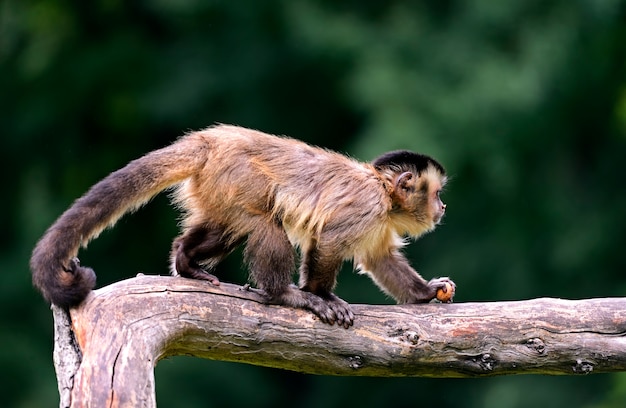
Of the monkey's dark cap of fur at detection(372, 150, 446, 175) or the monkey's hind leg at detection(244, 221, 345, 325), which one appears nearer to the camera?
Answer: the monkey's hind leg at detection(244, 221, 345, 325)

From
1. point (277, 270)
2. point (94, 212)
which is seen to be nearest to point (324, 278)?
point (277, 270)

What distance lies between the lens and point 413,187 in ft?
24.7

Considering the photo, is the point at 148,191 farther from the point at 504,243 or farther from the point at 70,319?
the point at 504,243

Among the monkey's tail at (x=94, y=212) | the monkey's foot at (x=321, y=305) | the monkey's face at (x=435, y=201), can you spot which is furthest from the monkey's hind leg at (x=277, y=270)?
the monkey's face at (x=435, y=201)

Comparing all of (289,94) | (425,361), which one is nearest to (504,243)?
(289,94)

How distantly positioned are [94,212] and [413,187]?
235 cm

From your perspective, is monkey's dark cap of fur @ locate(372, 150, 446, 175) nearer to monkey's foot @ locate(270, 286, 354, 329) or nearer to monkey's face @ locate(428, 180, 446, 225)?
monkey's face @ locate(428, 180, 446, 225)

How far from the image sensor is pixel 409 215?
762 centimetres

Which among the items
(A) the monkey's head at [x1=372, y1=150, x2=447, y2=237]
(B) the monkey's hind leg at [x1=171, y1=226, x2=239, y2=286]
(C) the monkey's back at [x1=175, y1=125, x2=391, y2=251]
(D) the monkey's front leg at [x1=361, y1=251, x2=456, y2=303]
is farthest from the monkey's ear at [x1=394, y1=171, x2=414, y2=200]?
(B) the monkey's hind leg at [x1=171, y1=226, x2=239, y2=286]

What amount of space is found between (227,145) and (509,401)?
8.72 meters

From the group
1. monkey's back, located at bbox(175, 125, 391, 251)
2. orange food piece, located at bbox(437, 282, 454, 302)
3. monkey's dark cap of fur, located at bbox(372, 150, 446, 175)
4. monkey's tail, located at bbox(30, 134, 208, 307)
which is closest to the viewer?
monkey's tail, located at bbox(30, 134, 208, 307)

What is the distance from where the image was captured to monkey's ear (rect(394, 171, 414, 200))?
744 centimetres

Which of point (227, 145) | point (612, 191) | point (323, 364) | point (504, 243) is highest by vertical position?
point (612, 191)

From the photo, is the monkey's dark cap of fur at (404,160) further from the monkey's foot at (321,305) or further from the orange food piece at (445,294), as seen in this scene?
the monkey's foot at (321,305)
